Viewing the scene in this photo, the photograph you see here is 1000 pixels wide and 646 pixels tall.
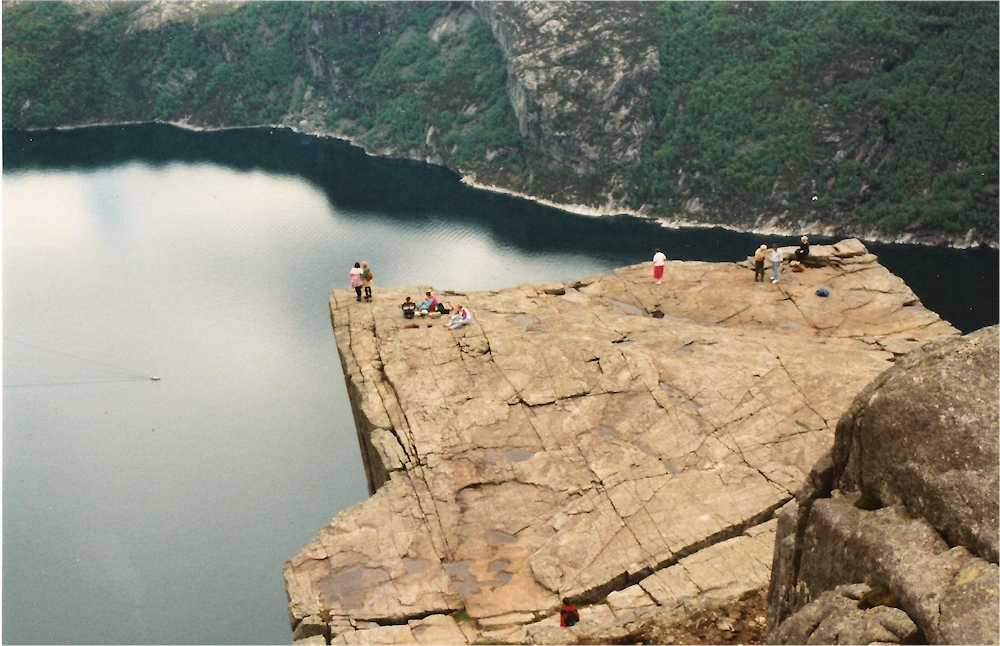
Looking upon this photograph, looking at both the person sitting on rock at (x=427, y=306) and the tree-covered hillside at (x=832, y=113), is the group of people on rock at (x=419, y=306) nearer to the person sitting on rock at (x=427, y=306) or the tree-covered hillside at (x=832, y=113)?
the person sitting on rock at (x=427, y=306)

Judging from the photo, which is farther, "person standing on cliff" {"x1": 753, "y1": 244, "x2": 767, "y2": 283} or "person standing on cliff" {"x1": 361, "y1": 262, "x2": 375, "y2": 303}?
"person standing on cliff" {"x1": 753, "y1": 244, "x2": 767, "y2": 283}

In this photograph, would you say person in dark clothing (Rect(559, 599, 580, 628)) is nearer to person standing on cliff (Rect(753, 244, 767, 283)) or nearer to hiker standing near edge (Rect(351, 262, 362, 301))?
hiker standing near edge (Rect(351, 262, 362, 301))

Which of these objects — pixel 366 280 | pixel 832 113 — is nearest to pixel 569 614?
pixel 366 280

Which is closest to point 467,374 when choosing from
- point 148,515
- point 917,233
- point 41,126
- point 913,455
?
point 913,455

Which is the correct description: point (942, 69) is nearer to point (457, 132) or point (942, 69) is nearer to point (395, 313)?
point (457, 132)

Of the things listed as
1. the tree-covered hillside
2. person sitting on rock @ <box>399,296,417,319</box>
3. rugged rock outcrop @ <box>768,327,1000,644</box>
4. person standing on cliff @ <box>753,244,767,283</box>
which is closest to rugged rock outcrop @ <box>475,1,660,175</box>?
the tree-covered hillside

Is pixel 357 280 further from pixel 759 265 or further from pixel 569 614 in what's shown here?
pixel 569 614
